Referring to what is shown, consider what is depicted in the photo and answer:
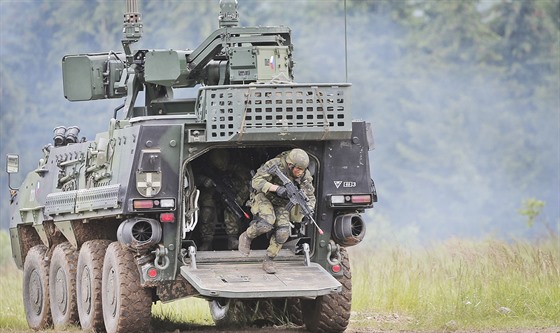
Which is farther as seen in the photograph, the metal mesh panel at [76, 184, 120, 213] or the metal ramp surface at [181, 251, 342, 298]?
the metal mesh panel at [76, 184, 120, 213]

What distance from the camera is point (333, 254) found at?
55.6 feet

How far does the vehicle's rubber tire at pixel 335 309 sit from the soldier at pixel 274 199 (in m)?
0.77

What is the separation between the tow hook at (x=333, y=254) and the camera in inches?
664

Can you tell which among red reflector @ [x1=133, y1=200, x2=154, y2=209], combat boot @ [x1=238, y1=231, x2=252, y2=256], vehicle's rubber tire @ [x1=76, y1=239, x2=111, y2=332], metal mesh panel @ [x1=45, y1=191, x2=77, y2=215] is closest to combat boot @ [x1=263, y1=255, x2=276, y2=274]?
combat boot @ [x1=238, y1=231, x2=252, y2=256]

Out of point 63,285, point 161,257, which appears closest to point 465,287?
point 161,257

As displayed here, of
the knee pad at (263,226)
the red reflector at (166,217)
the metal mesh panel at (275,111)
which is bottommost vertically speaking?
the knee pad at (263,226)

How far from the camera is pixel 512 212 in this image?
143ft

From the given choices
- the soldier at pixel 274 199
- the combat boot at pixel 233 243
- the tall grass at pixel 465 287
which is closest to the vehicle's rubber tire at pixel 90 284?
the combat boot at pixel 233 243

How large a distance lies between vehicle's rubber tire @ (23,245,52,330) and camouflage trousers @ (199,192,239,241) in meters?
2.62

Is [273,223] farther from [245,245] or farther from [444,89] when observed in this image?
[444,89]

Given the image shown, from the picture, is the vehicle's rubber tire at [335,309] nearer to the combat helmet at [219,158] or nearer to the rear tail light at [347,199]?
the rear tail light at [347,199]

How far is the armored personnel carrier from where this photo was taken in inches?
634

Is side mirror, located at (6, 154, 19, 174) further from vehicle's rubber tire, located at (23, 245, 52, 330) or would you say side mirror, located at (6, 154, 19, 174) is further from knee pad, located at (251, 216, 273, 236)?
knee pad, located at (251, 216, 273, 236)

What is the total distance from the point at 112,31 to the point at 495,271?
67.3 feet
